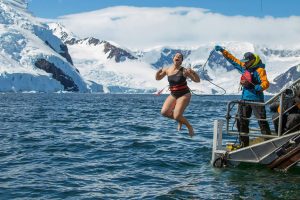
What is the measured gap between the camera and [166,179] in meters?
13.0

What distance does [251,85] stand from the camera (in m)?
13.9

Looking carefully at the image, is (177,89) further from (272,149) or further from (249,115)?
(272,149)

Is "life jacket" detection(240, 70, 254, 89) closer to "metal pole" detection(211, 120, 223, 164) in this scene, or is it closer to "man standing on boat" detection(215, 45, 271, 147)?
"man standing on boat" detection(215, 45, 271, 147)

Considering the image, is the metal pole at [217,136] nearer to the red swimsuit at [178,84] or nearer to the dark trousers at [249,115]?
the dark trousers at [249,115]

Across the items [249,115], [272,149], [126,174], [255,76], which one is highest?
[255,76]

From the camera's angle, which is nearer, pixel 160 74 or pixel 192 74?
pixel 192 74

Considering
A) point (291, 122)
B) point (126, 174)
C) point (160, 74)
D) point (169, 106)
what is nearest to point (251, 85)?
point (291, 122)

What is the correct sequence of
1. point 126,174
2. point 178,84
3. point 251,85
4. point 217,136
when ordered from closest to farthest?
1. point 178,84
2. point 126,174
3. point 251,85
4. point 217,136

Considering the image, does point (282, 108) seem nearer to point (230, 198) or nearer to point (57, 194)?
point (230, 198)

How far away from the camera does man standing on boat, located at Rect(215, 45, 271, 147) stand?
45.0 ft

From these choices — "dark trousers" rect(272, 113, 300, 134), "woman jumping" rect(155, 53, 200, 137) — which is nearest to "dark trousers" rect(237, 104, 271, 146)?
"dark trousers" rect(272, 113, 300, 134)

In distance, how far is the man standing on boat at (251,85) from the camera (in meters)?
13.7

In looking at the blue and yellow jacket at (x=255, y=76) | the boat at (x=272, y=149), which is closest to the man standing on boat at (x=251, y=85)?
the blue and yellow jacket at (x=255, y=76)

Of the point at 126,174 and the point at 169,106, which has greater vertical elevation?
the point at 169,106
